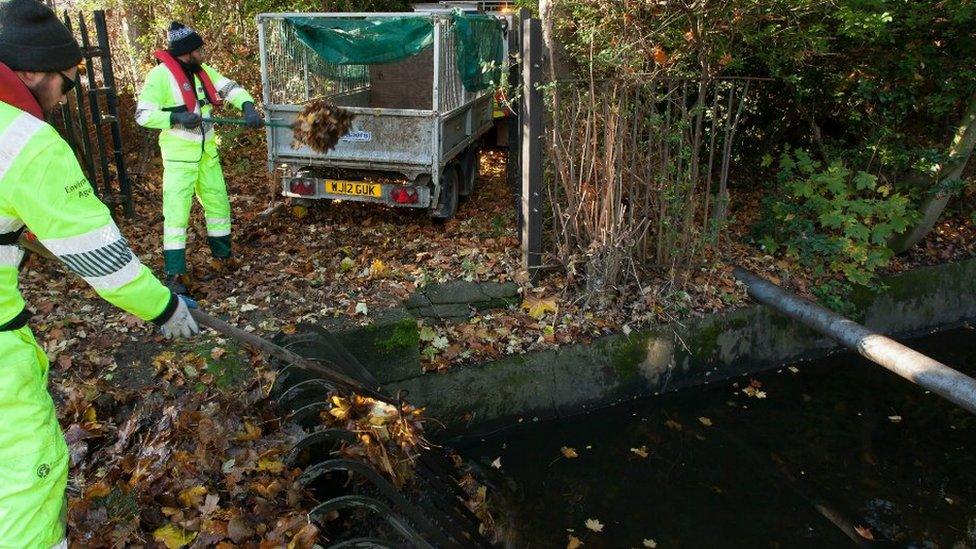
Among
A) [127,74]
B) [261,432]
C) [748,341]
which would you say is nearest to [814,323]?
[748,341]

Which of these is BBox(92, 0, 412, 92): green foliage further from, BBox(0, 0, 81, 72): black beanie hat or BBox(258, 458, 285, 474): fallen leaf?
BBox(258, 458, 285, 474): fallen leaf

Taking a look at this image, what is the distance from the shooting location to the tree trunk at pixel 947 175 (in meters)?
6.55

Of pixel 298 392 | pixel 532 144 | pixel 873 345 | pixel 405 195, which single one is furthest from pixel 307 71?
pixel 873 345

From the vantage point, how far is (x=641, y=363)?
567 cm

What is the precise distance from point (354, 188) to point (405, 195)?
54 centimetres

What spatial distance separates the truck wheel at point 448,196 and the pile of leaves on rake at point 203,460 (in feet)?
10.7

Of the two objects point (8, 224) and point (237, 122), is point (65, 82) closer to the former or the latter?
point (8, 224)

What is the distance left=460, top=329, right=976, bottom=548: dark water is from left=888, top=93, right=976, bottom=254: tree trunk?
1700 mm

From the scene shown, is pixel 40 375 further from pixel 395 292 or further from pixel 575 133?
pixel 575 133

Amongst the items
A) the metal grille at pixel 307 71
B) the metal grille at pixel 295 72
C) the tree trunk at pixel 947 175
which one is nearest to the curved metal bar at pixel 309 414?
the metal grille at pixel 307 71

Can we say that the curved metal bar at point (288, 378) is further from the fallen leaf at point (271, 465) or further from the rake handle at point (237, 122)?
the rake handle at point (237, 122)

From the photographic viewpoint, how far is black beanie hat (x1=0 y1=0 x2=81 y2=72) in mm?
2426

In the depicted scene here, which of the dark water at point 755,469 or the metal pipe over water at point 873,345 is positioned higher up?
the metal pipe over water at point 873,345

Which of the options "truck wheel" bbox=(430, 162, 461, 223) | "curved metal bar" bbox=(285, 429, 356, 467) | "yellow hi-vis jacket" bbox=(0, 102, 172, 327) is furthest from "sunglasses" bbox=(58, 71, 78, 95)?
"truck wheel" bbox=(430, 162, 461, 223)
